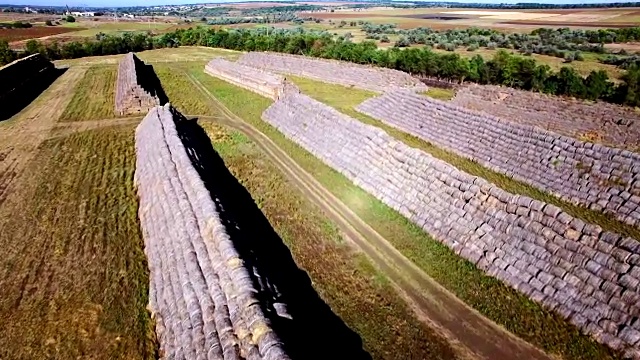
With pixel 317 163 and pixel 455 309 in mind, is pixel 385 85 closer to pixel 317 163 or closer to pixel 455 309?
pixel 317 163

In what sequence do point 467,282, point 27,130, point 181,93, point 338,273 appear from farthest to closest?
1. point 181,93
2. point 27,130
3. point 338,273
4. point 467,282

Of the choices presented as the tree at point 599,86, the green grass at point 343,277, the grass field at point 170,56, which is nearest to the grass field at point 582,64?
the tree at point 599,86

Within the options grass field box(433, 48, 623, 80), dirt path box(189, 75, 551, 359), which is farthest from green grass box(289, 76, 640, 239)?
grass field box(433, 48, 623, 80)

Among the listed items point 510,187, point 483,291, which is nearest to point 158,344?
point 483,291

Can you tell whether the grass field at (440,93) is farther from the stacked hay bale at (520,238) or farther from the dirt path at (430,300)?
the dirt path at (430,300)

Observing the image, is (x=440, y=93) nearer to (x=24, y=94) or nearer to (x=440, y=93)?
(x=440, y=93)

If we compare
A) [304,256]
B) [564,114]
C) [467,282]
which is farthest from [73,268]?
[564,114]
